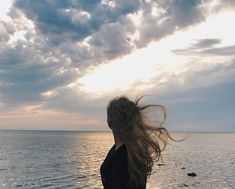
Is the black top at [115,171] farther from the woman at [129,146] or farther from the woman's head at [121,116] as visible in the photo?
the woman's head at [121,116]

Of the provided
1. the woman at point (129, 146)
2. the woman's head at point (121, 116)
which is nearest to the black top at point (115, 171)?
the woman at point (129, 146)

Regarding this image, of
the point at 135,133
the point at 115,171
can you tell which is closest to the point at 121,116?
the point at 135,133

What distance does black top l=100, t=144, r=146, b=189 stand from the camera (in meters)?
4.74

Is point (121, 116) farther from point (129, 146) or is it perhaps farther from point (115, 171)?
point (115, 171)

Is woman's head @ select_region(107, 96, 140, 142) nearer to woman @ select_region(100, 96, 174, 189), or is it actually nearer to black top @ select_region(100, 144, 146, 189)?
woman @ select_region(100, 96, 174, 189)

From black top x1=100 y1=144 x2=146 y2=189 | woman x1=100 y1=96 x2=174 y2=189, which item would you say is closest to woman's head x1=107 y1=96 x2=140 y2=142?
woman x1=100 y1=96 x2=174 y2=189

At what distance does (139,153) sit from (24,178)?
1739 inches

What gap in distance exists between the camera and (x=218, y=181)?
46969 mm

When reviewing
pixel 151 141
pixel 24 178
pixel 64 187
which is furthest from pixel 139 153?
pixel 24 178

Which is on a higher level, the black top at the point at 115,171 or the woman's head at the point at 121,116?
the woman's head at the point at 121,116

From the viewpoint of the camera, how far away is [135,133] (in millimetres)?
4887

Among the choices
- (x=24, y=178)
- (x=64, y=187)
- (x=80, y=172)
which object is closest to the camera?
(x=64, y=187)

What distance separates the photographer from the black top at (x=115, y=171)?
4742mm

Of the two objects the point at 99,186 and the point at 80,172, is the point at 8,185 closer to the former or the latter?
the point at 99,186
